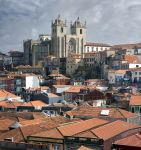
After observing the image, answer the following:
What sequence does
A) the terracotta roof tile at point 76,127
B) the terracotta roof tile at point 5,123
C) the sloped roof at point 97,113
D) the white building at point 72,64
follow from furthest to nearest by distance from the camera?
the white building at point 72,64 < the sloped roof at point 97,113 < the terracotta roof tile at point 5,123 < the terracotta roof tile at point 76,127

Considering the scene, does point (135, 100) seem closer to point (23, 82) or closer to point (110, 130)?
point (110, 130)

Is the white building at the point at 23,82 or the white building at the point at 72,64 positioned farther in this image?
the white building at the point at 72,64

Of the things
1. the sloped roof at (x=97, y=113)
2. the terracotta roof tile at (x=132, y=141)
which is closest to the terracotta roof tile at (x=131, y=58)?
the sloped roof at (x=97, y=113)

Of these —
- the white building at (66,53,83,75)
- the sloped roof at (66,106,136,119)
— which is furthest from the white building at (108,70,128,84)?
the sloped roof at (66,106,136,119)

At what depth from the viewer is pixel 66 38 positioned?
303 feet

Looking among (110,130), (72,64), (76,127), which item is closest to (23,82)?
(72,64)

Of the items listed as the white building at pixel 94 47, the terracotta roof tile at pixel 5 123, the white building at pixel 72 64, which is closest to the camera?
the terracotta roof tile at pixel 5 123

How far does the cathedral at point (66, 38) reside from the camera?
91.8 m

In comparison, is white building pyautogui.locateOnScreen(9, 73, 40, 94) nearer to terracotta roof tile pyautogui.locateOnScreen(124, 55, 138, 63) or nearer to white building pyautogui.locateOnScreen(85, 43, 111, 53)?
terracotta roof tile pyautogui.locateOnScreen(124, 55, 138, 63)

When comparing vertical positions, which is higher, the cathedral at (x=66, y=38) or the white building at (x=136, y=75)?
the cathedral at (x=66, y=38)

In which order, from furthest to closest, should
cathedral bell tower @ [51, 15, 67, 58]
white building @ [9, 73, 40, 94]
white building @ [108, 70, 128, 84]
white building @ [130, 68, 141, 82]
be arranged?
cathedral bell tower @ [51, 15, 67, 58], white building @ [9, 73, 40, 94], white building @ [108, 70, 128, 84], white building @ [130, 68, 141, 82]

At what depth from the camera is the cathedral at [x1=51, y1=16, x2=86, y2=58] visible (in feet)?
301

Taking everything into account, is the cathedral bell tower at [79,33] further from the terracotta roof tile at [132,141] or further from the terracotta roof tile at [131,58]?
the terracotta roof tile at [132,141]

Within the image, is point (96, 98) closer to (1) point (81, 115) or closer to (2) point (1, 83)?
(1) point (81, 115)
